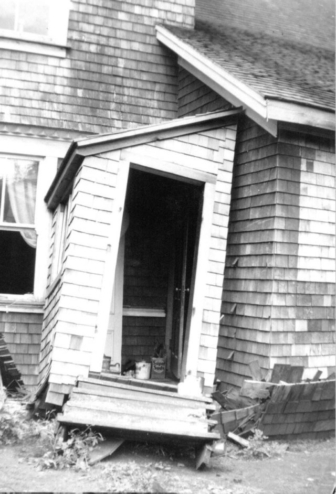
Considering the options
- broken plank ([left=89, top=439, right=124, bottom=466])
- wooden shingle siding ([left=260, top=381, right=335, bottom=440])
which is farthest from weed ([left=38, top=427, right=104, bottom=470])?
wooden shingle siding ([left=260, top=381, right=335, bottom=440])

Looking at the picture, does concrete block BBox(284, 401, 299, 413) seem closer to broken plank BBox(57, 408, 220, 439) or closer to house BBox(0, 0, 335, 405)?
house BBox(0, 0, 335, 405)

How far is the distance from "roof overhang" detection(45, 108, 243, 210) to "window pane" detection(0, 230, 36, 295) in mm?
1162

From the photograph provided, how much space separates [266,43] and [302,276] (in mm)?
4649

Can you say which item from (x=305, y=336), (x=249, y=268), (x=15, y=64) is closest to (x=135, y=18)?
(x=15, y=64)

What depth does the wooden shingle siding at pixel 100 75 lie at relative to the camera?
7891 mm

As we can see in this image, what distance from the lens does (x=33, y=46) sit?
796cm

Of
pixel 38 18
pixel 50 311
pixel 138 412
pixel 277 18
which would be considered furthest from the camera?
pixel 277 18

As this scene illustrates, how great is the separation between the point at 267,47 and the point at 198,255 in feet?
14.2

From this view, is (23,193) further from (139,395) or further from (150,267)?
→ (139,395)

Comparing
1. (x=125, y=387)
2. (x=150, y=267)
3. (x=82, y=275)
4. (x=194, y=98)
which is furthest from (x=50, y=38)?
(x=125, y=387)

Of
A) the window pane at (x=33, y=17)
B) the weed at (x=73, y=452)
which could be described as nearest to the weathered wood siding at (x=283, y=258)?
the weed at (x=73, y=452)

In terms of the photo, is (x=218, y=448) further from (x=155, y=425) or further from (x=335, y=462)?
(x=335, y=462)

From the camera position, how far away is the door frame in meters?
5.90

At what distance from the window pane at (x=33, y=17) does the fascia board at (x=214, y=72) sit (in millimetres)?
1593
